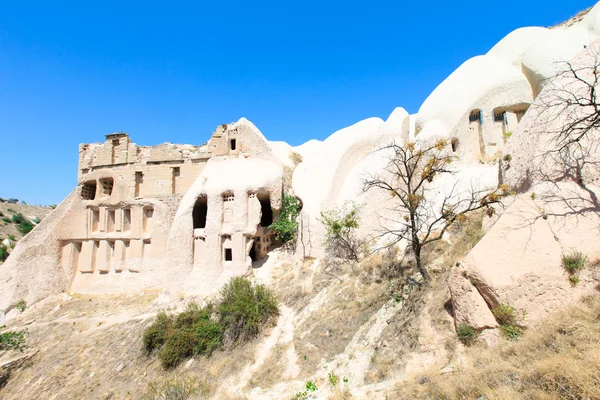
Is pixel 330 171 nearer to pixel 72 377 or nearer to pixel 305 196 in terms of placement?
pixel 305 196

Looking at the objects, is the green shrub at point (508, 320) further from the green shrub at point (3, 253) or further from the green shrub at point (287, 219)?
the green shrub at point (3, 253)

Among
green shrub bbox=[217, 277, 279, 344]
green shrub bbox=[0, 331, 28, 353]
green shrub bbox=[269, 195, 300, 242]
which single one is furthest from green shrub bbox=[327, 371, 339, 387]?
green shrub bbox=[0, 331, 28, 353]

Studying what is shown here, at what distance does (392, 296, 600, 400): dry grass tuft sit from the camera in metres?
3.27

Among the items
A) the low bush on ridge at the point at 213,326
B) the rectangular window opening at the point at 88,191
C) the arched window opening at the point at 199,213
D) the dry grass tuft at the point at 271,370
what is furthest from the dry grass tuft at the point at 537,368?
the rectangular window opening at the point at 88,191

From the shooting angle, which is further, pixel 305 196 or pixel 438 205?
pixel 305 196

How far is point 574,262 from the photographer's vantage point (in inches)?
198

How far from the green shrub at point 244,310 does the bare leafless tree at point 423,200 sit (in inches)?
187

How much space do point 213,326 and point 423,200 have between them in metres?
9.00

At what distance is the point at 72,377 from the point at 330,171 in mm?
12865

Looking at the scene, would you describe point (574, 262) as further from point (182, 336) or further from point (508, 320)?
point (182, 336)

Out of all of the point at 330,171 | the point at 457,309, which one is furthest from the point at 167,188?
the point at 457,309

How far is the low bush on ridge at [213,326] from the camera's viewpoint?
10148mm

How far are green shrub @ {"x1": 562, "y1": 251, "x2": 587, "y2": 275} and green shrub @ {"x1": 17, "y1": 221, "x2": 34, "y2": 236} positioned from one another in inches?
1392

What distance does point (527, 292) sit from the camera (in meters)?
5.09
